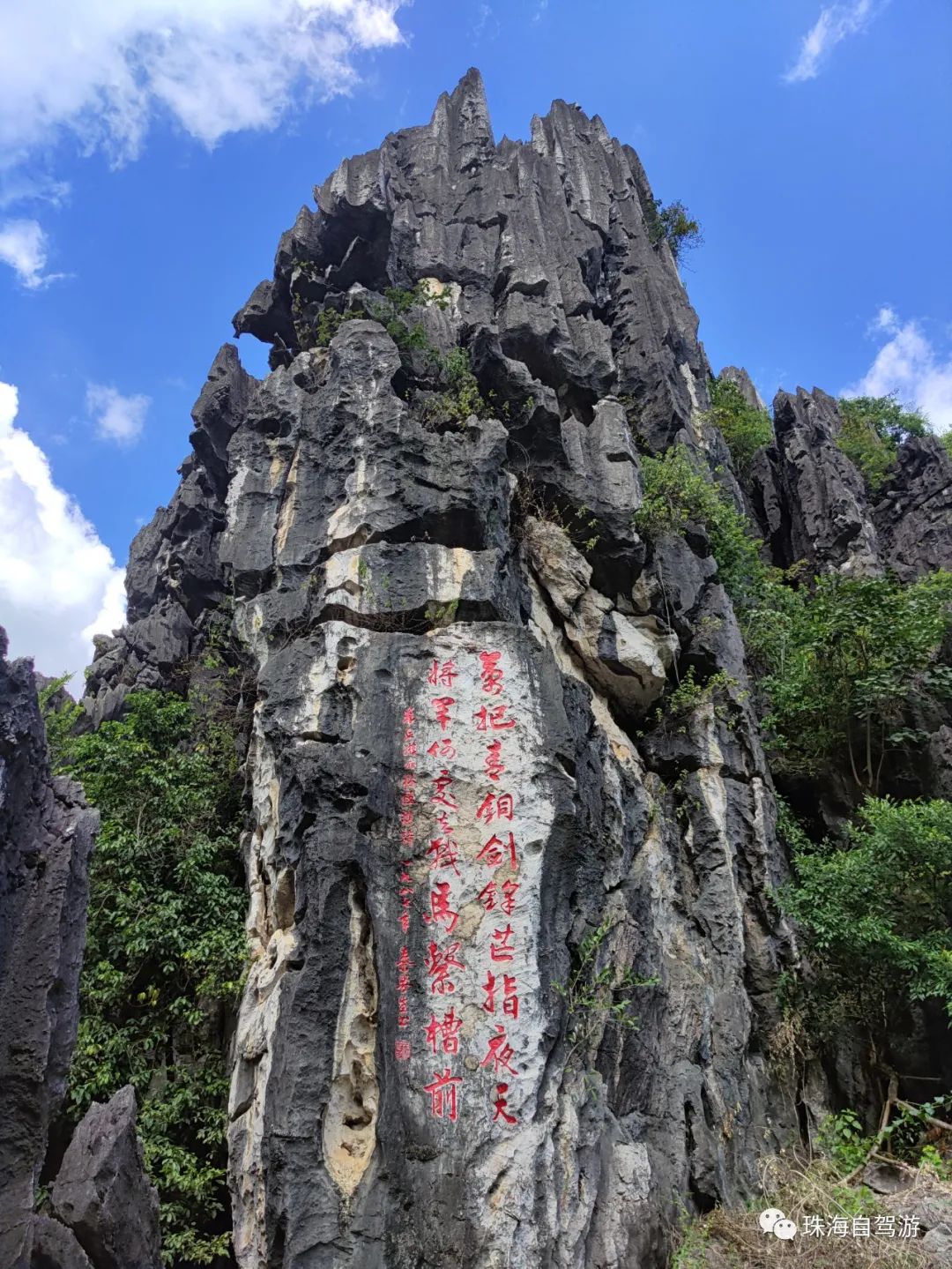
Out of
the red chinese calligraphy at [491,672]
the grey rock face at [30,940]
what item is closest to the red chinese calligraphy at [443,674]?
the red chinese calligraphy at [491,672]

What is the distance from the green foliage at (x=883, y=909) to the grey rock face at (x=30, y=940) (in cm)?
768

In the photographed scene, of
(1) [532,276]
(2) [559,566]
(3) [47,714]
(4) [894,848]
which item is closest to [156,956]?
(3) [47,714]

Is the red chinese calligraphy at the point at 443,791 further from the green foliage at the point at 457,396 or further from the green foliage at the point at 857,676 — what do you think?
the green foliage at the point at 857,676

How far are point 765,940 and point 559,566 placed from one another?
4828 millimetres

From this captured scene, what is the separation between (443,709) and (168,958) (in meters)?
3.89

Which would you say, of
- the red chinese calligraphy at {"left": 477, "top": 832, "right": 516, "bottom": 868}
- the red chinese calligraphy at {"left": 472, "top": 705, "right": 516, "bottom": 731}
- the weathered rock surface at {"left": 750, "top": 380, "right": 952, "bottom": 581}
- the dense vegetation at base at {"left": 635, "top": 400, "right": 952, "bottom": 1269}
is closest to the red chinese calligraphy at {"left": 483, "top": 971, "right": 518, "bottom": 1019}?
the red chinese calligraphy at {"left": 477, "top": 832, "right": 516, "bottom": 868}

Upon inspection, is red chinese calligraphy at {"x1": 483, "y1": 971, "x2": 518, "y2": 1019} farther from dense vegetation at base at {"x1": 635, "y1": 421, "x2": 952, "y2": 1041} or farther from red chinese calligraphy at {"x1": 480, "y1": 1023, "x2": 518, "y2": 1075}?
dense vegetation at base at {"x1": 635, "y1": 421, "x2": 952, "y2": 1041}

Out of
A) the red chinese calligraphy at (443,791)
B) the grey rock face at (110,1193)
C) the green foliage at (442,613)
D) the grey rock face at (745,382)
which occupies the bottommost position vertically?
the grey rock face at (110,1193)

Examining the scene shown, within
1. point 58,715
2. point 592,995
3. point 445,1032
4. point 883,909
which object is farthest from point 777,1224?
point 58,715

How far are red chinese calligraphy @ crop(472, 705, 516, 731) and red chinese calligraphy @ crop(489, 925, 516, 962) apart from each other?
164 centimetres

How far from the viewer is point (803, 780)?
11.2 meters

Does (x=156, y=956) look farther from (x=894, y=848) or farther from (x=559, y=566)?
(x=894, y=848)

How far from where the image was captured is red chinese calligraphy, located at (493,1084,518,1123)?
546 centimetres

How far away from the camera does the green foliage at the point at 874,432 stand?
20.0 m
